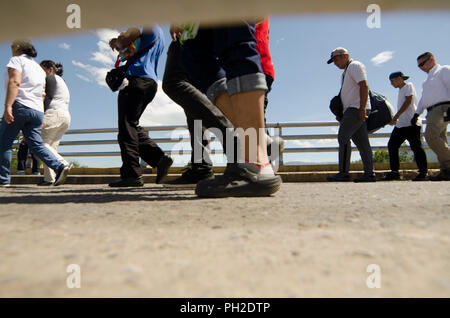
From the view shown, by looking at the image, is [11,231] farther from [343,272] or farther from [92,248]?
[343,272]

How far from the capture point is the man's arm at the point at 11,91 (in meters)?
3.29

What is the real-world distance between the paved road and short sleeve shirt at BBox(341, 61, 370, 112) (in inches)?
121

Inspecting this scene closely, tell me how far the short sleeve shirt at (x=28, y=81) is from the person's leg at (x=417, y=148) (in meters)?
5.43

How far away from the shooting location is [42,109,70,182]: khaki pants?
4.15 metres

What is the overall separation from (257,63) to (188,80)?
3.85ft

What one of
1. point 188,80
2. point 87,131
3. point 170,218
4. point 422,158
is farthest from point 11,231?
point 87,131

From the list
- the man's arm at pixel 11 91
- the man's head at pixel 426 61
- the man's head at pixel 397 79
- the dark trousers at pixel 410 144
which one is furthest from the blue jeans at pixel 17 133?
the man's head at pixel 426 61

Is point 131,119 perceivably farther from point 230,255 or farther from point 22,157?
point 22,157

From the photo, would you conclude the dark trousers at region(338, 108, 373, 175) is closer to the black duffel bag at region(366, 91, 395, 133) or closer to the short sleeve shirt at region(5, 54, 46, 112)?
the black duffel bag at region(366, 91, 395, 133)

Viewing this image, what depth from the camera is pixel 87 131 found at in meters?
8.30

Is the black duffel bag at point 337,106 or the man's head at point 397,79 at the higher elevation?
the man's head at point 397,79

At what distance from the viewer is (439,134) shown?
162 inches

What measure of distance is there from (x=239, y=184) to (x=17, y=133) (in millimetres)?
3269

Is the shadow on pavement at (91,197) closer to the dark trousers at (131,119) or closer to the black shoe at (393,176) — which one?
the dark trousers at (131,119)
